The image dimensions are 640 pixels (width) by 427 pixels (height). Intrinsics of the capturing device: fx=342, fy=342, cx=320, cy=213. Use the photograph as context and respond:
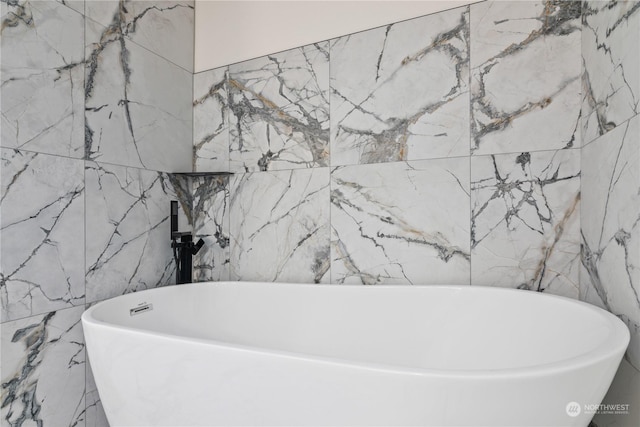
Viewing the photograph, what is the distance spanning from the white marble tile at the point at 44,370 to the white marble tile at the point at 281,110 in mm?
1010

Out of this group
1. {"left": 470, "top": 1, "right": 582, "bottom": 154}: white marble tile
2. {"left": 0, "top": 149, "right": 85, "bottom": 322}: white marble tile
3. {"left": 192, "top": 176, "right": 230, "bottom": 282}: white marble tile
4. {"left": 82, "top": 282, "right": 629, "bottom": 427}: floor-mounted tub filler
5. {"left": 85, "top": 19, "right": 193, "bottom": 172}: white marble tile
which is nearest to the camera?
{"left": 82, "top": 282, "right": 629, "bottom": 427}: floor-mounted tub filler

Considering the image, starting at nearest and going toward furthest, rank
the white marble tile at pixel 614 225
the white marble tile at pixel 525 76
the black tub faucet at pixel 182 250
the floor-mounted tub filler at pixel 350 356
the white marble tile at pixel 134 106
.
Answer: the floor-mounted tub filler at pixel 350 356, the white marble tile at pixel 614 225, the white marble tile at pixel 525 76, the white marble tile at pixel 134 106, the black tub faucet at pixel 182 250

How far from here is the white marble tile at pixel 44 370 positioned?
109 cm

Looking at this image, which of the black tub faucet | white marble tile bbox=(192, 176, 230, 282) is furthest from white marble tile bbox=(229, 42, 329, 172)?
the black tub faucet

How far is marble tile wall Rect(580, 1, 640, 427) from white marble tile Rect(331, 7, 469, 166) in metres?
0.41

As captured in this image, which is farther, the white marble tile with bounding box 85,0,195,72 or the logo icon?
the white marble tile with bounding box 85,0,195,72

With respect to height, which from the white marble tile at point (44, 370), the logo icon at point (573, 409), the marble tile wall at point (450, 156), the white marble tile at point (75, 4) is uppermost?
the white marble tile at point (75, 4)

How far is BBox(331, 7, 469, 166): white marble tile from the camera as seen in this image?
1403 mm

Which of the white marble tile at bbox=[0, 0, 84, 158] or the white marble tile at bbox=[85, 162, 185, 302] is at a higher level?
the white marble tile at bbox=[0, 0, 84, 158]

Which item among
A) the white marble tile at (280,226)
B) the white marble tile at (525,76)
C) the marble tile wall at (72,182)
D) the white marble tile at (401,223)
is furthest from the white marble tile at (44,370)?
the white marble tile at (525,76)

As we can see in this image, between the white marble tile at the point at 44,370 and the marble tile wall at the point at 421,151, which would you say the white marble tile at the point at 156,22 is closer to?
the marble tile wall at the point at 421,151

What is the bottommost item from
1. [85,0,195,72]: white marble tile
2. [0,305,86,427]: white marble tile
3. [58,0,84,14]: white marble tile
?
[0,305,86,427]: white marble tile

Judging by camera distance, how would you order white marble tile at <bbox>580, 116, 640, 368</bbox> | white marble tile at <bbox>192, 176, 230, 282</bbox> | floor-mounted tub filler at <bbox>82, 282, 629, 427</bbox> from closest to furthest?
1. floor-mounted tub filler at <bbox>82, 282, 629, 427</bbox>
2. white marble tile at <bbox>580, 116, 640, 368</bbox>
3. white marble tile at <bbox>192, 176, 230, 282</bbox>

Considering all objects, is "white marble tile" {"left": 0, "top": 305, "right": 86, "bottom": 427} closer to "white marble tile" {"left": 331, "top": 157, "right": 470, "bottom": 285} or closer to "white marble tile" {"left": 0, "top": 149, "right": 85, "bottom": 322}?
"white marble tile" {"left": 0, "top": 149, "right": 85, "bottom": 322}
